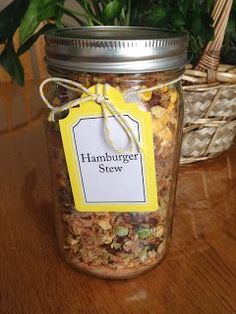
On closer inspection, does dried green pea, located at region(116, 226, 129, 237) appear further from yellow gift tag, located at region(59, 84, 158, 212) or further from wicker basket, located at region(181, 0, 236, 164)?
wicker basket, located at region(181, 0, 236, 164)

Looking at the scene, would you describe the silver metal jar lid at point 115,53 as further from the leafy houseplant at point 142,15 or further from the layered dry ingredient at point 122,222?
the leafy houseplant at point 142,15

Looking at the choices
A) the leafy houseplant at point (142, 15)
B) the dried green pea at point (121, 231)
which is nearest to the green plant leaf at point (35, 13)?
the leafy houseplant at point (142, 15)

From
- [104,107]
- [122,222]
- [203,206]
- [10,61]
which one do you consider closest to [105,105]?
[104,107]

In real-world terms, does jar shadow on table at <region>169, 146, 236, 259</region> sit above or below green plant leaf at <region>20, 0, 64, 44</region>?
below

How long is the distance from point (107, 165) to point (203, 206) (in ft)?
0.65

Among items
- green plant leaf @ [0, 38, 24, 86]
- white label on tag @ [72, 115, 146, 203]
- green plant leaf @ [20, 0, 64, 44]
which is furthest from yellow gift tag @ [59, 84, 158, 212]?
green plant leaf @ [0, 38, 24, 86]

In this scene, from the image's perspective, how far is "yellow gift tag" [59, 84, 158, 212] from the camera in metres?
0.31

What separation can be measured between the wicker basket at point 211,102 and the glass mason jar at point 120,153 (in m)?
0.14

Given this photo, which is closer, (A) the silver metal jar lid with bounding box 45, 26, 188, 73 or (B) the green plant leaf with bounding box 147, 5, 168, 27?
(A) the silver metal jar lid with bounding box 45, 26, 188, 73

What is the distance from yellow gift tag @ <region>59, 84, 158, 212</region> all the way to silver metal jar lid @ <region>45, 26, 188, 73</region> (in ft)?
0.07

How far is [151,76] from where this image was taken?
312 millimetres

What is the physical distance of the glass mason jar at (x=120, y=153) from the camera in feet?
0.96

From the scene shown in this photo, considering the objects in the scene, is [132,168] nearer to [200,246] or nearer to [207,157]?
[200,246]

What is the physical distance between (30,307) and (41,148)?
0.35m
